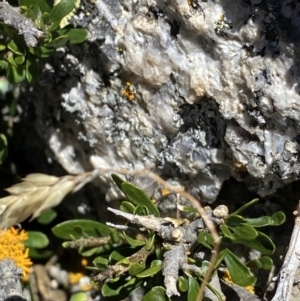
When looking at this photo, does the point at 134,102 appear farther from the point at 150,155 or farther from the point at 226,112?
the point at 226,112

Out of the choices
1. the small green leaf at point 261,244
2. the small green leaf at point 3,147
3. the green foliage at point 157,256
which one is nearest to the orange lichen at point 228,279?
the green foliage at point 157,256

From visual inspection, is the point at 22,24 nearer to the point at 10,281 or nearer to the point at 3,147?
the point at 3,147

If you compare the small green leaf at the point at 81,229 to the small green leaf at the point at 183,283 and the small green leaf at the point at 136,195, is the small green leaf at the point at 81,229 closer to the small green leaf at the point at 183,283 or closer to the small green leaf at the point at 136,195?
the small green leaf at the point at 136,195

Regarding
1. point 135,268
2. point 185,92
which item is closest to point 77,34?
point 185,92

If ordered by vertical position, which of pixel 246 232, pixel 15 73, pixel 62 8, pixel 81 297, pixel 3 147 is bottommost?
pixel 81 297

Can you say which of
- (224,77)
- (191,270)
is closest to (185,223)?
(191,270)

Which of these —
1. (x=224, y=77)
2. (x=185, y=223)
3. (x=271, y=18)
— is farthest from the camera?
(x=185, y=223)

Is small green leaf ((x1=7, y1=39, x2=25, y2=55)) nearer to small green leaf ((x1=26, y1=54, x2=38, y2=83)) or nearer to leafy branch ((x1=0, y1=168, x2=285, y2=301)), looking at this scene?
small green leaf ((x1=26, y1=54, x2=38, y2=83))
